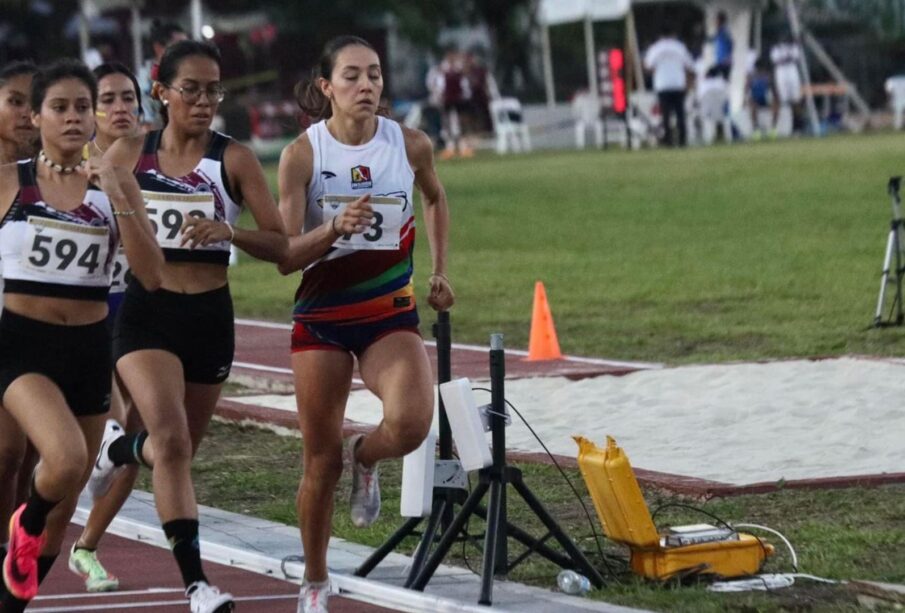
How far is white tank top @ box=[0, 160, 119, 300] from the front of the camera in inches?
288

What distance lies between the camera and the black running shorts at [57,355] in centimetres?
733

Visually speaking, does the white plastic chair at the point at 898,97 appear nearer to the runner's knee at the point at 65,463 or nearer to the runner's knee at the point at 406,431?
the runner's knee at the point at 406,431

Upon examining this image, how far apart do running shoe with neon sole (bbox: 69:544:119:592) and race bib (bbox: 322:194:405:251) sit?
171cm

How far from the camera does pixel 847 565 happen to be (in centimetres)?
805

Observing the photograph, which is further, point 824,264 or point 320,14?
point 320,14

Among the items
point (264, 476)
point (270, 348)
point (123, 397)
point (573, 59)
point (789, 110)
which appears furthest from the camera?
point (573, 59)

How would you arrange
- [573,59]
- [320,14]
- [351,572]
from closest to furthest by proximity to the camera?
[351,572] < [320,14] < [573,59]

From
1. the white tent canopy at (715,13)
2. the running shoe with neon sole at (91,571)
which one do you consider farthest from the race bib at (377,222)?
the white tent canopy at (715,13)

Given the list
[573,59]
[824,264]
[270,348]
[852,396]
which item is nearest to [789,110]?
[573,59]

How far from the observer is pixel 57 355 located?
7336 millimetres

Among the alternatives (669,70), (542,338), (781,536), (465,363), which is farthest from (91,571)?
(669,70)

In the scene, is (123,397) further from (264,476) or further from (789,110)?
(789,110)

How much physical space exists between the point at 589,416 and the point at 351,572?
4510mm

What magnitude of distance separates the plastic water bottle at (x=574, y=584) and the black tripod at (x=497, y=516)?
46mm
